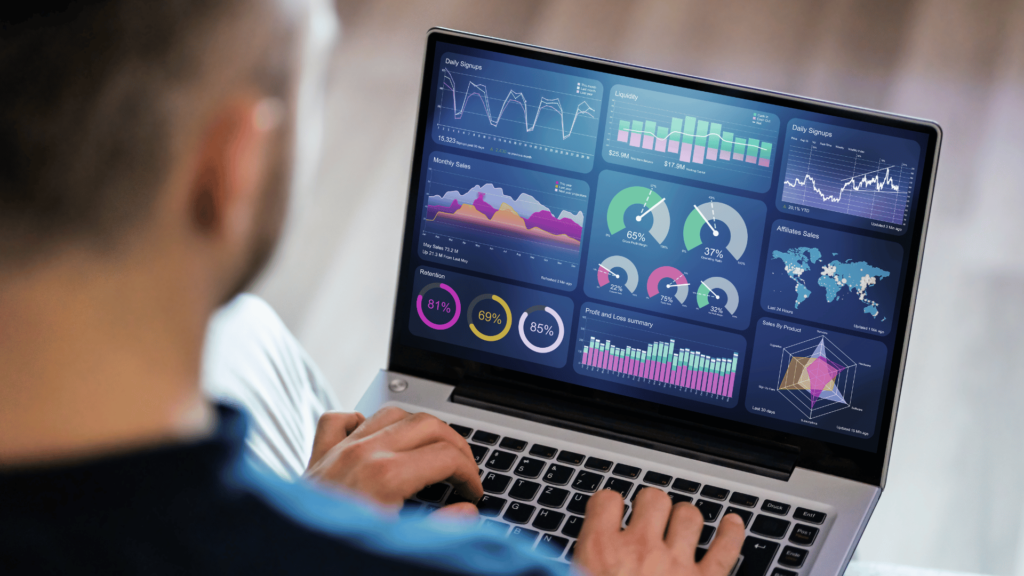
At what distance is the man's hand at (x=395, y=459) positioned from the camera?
711mm

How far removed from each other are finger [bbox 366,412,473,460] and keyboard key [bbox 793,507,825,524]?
0.33 metres

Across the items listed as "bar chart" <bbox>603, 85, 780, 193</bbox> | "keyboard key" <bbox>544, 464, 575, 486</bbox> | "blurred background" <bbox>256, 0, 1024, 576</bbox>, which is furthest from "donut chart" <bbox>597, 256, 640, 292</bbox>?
"blurred background" <bbox>256, 0, 1024, 576</bbox>

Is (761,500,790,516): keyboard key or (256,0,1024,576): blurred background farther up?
(256,0,1024,576): blurred background

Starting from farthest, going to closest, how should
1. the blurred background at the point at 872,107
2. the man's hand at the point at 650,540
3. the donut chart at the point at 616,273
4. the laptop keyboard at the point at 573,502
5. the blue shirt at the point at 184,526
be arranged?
the blurred background at the point at 872,107, the donut chart at the point at 616,273, the laptop keyboard at the point at 573,502, the man's hand at the point at 650,540, the blue shirt at the point at 184,526

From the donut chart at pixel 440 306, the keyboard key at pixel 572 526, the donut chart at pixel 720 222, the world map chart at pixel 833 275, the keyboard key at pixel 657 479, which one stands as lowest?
the keyboard key at pixel 572 526

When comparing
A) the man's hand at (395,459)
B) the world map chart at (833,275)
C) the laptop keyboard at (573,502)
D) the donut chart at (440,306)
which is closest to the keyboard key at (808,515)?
the laptop keyboard at (573,502)

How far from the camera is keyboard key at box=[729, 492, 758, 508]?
2.65 feet

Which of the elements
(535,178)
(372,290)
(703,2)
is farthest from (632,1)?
(535,178)

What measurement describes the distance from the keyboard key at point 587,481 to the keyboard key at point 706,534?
0.38ft

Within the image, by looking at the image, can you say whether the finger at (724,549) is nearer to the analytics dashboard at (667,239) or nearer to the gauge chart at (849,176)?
the analytics dashboard at (667,239)

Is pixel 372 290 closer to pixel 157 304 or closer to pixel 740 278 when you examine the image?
pixel 740 278

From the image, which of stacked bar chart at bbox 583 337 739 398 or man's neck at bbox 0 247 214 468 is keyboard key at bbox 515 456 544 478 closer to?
stacked bar chart at bbox 583 337 739 398

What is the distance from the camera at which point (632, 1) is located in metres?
2.04

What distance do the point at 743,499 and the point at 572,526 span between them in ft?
0.59
